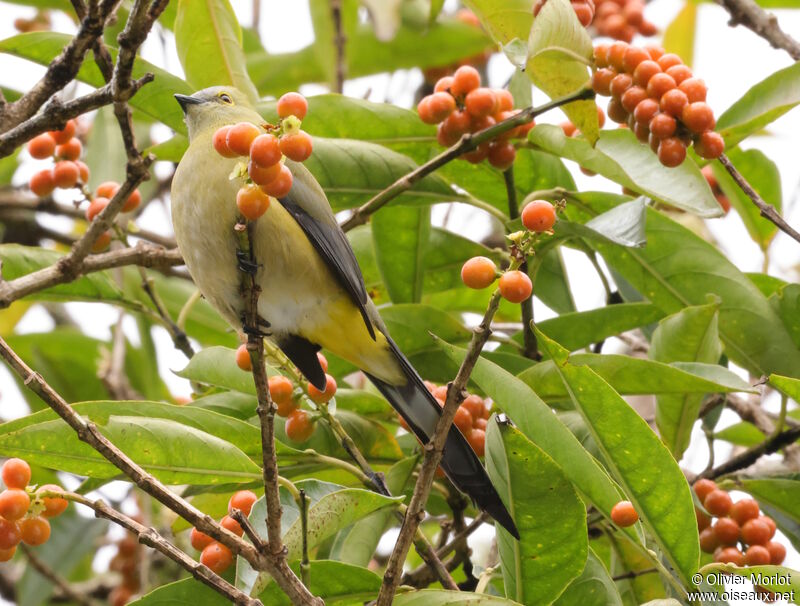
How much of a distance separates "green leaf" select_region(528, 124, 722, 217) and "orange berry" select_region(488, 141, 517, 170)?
9 centimetres

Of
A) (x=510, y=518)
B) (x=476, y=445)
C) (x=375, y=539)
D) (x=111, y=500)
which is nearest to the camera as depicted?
(x=510, y=518)

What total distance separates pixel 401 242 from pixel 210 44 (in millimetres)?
1004

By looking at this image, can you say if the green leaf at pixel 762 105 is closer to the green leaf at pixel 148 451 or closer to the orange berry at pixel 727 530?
the orange berry at pixel 727 530

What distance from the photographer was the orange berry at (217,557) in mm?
2705

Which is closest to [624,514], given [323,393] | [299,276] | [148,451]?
[323,393]

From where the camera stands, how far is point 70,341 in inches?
220

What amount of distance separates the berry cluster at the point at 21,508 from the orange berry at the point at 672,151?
198cm

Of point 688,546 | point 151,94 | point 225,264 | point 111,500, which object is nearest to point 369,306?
point 225,264

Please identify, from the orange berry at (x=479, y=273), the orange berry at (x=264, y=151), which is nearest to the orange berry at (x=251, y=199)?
the orange berry at (x=264, y=151)

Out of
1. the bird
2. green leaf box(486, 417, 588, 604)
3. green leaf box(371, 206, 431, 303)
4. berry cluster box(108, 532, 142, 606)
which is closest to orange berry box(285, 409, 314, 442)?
the bird

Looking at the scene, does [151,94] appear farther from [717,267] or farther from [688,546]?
[688,546]

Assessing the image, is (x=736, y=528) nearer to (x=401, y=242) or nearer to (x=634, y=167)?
(x=634, y=167)

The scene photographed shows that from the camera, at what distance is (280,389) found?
304 cm

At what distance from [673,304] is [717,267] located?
0.23 m
